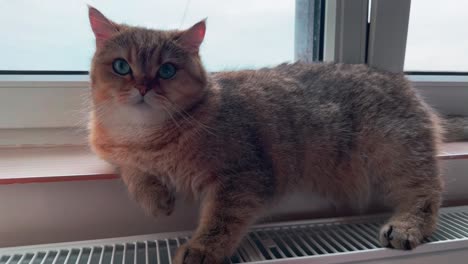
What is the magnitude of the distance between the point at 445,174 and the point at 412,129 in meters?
0.21

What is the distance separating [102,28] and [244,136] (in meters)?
0.43

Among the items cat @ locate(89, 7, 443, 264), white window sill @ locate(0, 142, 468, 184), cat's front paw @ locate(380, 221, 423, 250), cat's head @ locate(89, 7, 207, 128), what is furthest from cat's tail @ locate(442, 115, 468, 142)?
cat's head @ locate(89, 7, 207, 128)

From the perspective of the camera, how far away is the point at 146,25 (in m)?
1.10

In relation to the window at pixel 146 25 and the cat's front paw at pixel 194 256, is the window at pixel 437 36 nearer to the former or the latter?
the window at pixel 146 25

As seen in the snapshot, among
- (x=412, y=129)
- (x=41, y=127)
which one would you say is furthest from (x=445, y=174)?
(x=41, y=127)

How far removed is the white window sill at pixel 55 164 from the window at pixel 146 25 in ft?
0.86

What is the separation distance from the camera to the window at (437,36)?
4.78 feet

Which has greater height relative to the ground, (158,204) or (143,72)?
(143,72)

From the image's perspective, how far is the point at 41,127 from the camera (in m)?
1.19

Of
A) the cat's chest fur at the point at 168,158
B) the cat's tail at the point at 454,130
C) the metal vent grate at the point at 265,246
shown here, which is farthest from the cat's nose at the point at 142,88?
the cat's tail at the point at 454,130

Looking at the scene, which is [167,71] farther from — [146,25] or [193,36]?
[146,25]

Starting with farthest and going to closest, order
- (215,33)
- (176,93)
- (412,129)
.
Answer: (215,33), (412,129), (176,93)

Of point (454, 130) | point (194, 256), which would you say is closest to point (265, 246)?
point (194, 256)

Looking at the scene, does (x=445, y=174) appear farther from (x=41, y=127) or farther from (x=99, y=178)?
(x=41, y=127)
